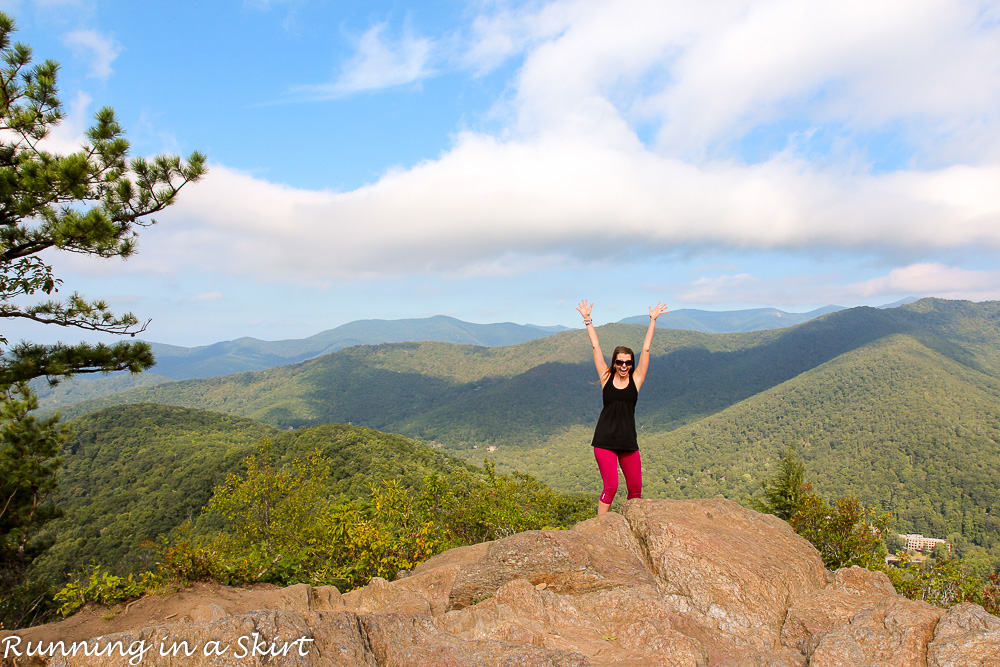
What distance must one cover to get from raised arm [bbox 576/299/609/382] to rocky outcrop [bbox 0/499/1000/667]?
2.37m

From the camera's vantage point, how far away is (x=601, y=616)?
5492 millimetres

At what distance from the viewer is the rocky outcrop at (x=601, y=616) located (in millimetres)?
4074

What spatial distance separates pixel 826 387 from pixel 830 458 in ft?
179

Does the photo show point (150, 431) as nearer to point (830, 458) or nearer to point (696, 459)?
point (696, 459)

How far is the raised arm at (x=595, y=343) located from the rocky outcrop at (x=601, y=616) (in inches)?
93.2

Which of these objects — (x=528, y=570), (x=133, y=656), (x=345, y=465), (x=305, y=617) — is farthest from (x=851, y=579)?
(x=345, y=465)

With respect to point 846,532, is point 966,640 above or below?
above

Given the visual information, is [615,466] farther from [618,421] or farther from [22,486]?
[22,486]

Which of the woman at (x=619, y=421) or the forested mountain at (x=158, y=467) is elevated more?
the woman at (x=619, y=421)

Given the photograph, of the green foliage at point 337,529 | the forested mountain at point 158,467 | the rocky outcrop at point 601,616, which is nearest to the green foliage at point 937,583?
the rocky outcrop at point 601,616

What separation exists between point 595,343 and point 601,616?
163 inches

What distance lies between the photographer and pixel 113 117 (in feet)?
34.8

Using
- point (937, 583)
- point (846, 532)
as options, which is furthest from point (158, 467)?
point (937, 583)

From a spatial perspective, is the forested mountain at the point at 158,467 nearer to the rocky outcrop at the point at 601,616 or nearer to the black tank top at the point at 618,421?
the rocky outcrop at the point at 601,616
